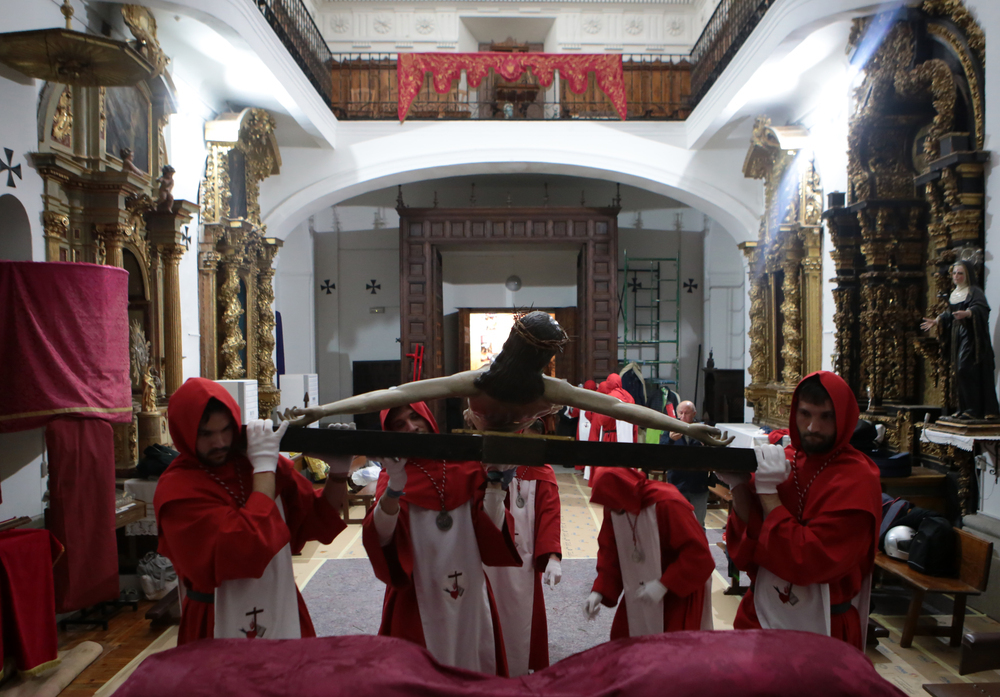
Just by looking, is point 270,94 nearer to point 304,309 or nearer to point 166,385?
point 166,385

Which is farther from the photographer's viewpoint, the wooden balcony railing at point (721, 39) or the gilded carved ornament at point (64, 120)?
the wooden balcony railing at point (721, 39)

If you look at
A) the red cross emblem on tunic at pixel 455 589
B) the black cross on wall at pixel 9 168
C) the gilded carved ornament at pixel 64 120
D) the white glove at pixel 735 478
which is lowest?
the red cross emblem on tunic at pixel 455 589

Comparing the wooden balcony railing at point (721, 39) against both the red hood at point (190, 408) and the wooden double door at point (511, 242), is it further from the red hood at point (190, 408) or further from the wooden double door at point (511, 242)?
the red hood at point (190, 408)

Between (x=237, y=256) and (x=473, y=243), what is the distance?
480 centimetres

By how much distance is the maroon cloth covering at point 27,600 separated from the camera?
355 cm

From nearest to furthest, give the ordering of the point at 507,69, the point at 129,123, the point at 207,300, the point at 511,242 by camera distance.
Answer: the point at 129,123, the point at 207,300, the point at 507,69, the point at 511,242

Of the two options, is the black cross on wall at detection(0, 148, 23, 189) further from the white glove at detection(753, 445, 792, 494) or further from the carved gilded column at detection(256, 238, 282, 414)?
the white glove at detection(753, 445, 792, 494)

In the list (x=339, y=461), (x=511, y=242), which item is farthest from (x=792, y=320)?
(x=339, y=461)

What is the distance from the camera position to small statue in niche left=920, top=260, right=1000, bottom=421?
4617 mm

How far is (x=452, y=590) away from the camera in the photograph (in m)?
2.70

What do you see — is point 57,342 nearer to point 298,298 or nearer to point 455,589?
point 455,589

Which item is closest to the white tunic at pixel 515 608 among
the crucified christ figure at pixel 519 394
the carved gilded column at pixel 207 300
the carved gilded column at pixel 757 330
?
the crucified christ figure at pixel 519 394

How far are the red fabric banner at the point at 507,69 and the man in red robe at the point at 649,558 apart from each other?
802 cm

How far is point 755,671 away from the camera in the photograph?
1410 mm
